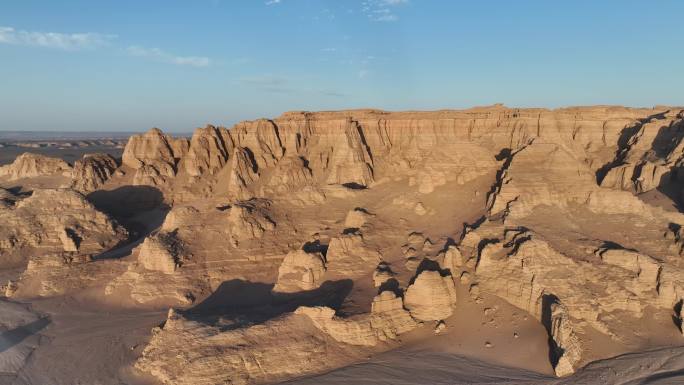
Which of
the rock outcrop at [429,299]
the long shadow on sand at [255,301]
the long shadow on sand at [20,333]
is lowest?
the long shadow on sand at [20,333]

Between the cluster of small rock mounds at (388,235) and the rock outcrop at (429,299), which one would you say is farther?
the rock outcrop at (429,299)

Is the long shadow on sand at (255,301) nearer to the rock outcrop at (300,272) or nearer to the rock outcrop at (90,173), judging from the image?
the rock outcrop at (300,272)

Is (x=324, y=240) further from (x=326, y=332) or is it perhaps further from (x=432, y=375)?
(x=432, y=375)

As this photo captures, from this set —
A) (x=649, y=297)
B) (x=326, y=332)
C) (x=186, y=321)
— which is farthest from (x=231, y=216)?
(x=649, y=297)

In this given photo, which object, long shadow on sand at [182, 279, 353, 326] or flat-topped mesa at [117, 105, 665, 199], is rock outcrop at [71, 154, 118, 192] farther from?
long shadow on sand at [182, 279, 353, 326]

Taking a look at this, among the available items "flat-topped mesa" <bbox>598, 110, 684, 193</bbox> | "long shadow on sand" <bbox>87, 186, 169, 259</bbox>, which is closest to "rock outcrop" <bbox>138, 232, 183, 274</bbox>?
"long shadow on sand" <bbox>87, 186, 169, 259</bbox>

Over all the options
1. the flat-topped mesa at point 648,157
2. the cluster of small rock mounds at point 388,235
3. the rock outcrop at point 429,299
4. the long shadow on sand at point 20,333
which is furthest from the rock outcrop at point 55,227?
the flat-topped mesa at point 648,157
